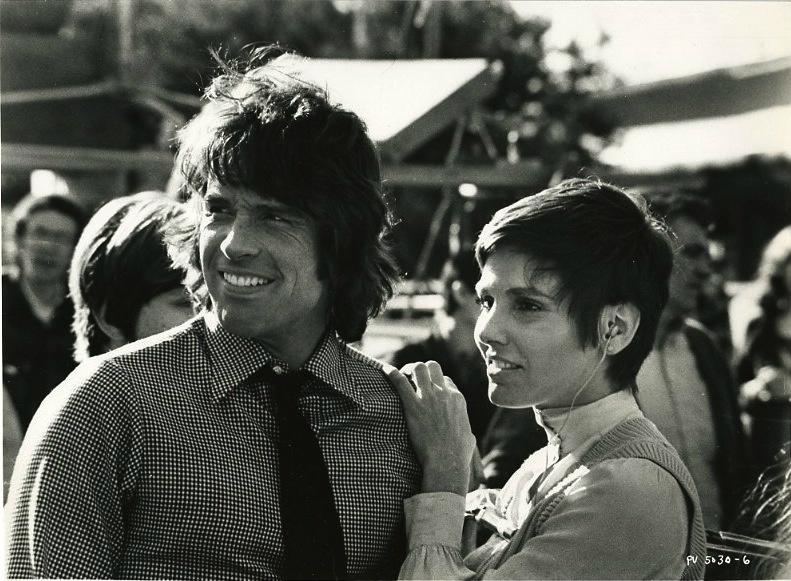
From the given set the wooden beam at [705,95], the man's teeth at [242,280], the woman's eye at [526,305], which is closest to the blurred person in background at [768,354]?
the wooden beam at [705,95]

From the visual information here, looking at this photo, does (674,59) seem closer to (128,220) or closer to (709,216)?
(709,216)

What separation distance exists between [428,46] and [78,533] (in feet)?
8.00

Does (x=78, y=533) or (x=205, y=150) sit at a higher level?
(x=205, y=150)

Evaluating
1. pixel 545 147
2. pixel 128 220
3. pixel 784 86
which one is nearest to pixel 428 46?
pixel 545 147

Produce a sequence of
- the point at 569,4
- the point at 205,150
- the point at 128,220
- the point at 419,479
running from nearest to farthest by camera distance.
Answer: the point at 205,150, the point at 419,479, the point at 128,220, the point at 569,4

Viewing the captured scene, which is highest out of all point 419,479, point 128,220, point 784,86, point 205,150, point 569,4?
point 569,4

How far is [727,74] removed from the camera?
2.76 meters

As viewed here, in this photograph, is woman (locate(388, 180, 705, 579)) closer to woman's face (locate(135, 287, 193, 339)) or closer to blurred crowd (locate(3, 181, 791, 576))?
blurred crowd (locate(3, 181, 791, 576))

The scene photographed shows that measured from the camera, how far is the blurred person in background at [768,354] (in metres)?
2.45

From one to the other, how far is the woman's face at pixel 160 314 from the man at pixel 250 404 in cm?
36

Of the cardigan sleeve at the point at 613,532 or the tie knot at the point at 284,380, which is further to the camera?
the tie knot at the point at 284,380

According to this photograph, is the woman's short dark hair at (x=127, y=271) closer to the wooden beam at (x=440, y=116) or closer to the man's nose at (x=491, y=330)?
the man's nose at (x=491, y=330)

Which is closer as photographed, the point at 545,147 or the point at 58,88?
the point at 545,147

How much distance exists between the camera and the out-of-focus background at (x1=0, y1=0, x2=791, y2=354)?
257 cm
